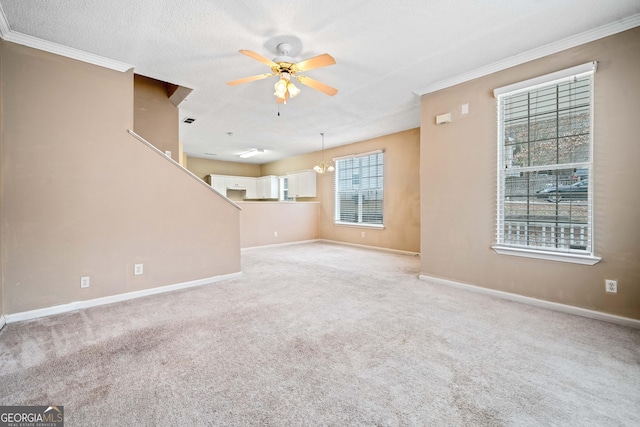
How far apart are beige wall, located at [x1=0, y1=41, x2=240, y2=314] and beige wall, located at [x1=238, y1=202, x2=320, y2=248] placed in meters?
3.09

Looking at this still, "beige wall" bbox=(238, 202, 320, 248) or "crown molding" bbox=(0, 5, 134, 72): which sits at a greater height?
"crown molding" bbox=(0, 5, 134, 72)

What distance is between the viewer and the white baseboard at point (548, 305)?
8.13ft

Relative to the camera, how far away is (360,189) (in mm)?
7039

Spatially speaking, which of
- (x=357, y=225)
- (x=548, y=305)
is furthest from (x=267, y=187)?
(x=548, y=305)

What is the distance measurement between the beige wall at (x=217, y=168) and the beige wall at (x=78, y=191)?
6010 mm

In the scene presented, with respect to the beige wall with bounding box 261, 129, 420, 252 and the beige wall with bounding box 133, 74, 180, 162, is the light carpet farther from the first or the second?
the beige wall with bounding box 261, 129, 420, 252

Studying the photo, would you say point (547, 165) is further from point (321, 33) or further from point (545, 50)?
point (321, 33)

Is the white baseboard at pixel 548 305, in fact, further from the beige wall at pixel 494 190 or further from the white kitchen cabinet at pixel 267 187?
the white kitchen cabinet at pixel 267 187

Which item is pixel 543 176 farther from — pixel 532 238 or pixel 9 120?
pixel 9 120

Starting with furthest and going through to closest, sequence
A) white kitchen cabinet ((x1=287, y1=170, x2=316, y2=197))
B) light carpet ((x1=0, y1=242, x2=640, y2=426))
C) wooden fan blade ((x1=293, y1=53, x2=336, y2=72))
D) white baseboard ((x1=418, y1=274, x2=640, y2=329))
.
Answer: white kitchen cabinet ((x1=287, y1=170, x2=316, y2=197)) < white baseboard ((x1=418, y1=274, x2=640, y2=329)) < wooden fan blade ((x1=293, y1=53, x2=336, y2=72)) < light carpet ((x1=0, y1=242, x2=640, y2=426))

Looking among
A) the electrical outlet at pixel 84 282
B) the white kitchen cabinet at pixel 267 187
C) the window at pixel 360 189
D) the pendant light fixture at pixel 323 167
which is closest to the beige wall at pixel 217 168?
the white kitchen cabinet at pixel 267 187

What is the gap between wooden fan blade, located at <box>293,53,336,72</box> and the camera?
7.77 ft

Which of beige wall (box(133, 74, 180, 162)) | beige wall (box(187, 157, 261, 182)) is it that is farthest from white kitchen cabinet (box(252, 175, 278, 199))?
beige wall (box(133, 74, 180, 162))

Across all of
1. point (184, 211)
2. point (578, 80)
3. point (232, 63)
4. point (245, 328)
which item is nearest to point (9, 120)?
point (184, 211)
